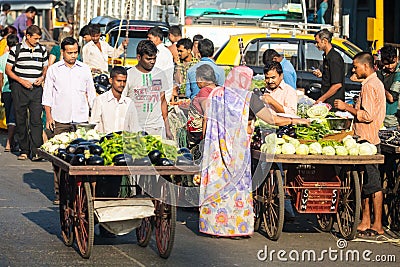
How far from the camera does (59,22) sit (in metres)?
35.0

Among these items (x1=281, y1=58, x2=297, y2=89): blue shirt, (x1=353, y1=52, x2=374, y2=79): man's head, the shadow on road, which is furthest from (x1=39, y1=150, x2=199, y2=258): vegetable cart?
(x1=281, y1=58, x2=297, y2=89): blue shirt

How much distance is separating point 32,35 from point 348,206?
277 inches

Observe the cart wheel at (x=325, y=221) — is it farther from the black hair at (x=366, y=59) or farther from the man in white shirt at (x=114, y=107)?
the man in white shirt at (x=114, y=107)

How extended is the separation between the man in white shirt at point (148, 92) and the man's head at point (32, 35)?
15.2 ft

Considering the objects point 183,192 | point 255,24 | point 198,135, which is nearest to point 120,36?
point 255,24

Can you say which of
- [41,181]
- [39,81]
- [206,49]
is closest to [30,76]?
[39,81]

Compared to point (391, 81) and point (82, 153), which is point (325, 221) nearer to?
point (391, 81)

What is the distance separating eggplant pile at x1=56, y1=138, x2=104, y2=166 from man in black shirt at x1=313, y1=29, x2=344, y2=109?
16.8 ft

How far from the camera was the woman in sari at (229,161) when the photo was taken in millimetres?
9891

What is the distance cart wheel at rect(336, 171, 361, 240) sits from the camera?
33.3 feet

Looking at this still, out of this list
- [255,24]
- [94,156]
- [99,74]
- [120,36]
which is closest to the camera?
[94,156]

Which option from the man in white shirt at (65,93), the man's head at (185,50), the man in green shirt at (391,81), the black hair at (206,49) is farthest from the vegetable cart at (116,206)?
the man's head at (185,50)

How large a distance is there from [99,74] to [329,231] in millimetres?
6540

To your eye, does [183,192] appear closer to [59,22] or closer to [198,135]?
[198,135]
